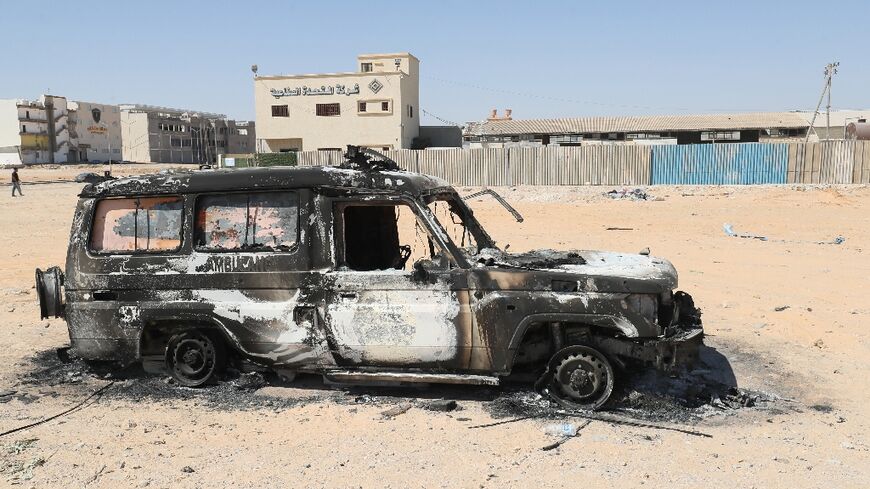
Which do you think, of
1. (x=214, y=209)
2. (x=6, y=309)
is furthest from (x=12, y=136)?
(x=214, y=209)

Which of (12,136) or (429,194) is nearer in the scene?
(429,194)

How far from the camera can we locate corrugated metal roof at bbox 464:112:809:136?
151 feet

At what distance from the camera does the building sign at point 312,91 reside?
49.4 metres

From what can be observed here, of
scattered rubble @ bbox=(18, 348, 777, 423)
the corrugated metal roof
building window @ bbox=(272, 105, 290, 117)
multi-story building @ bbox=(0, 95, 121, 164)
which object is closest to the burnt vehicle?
scattered rubble @ bbox=(18, 348, 777, 423)

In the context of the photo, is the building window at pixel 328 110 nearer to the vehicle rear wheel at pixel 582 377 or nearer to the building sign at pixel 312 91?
the building sign at pixel 312 91

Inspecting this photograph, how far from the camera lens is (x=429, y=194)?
19.2 ft

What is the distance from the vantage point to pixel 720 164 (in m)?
29.5

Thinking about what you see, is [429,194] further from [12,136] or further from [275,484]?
[12,136]

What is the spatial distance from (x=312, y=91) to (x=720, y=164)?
3013 cm

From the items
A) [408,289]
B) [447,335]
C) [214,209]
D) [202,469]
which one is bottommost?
[202,469]

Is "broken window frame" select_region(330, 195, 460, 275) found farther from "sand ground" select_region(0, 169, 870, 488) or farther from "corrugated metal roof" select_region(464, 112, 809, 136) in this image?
"corrugated metal roof" select_region(464, 112, 809, 136)

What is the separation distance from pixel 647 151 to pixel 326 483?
28.8 m

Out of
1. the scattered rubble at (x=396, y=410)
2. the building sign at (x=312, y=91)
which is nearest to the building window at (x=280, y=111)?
the building sign at (x=312, y=91)

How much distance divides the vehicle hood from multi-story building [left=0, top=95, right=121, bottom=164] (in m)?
82.2
